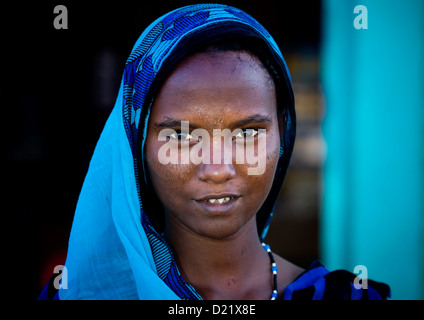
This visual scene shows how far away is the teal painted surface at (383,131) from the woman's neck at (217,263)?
6.40 feet

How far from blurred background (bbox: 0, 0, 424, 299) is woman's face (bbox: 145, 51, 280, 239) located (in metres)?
1.99

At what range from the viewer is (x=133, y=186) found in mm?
1265

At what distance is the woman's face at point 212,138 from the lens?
3.99 feet

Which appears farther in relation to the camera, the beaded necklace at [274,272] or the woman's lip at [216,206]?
the beaded necklace at [274,272]

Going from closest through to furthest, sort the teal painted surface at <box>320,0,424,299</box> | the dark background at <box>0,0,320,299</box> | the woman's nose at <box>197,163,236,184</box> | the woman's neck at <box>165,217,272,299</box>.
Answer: the woman's nose at <box>197,163,236,184</box> < the woman's neck at <box>165,217,272,299</box> < the teal painted surface at <box>320,0,424,299</box> < the dark background at <box>0,0,320,299</box>

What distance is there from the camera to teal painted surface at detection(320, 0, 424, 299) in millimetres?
3020

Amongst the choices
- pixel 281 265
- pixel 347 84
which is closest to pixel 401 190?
pixel 347 84


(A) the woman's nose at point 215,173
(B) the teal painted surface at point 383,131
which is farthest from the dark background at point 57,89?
(A) the woman's nose at point 215,173

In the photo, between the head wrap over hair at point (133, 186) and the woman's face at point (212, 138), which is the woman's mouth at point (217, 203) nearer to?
the woman's face at point (212, 138)

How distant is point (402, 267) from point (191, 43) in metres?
2.65

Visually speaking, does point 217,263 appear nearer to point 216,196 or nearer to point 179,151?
point 216,196

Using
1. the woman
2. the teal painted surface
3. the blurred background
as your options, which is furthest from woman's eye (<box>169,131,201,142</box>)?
the teal painted surface

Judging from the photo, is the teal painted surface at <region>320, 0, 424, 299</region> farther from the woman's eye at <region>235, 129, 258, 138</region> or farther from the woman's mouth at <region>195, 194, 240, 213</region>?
the woman's mouth at <region>195, 194, 240, 213</region>

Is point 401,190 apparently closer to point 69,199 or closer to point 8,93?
point 69,199
